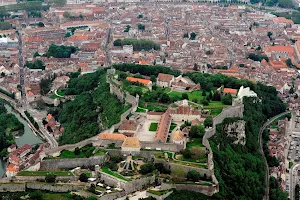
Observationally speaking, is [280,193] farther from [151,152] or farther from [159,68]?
[159,68]

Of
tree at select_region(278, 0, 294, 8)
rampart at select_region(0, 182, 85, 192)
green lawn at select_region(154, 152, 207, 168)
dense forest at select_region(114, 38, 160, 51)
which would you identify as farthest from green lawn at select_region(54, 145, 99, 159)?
tree at select_region(278, 0, 294, 8)

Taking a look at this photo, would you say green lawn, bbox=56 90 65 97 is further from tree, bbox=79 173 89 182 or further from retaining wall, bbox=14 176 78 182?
tree, bbox=79 173 89 182

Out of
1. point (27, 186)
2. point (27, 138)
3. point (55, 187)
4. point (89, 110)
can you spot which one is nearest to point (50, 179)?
point (55, 187)

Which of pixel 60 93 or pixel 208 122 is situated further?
pixel 60 93

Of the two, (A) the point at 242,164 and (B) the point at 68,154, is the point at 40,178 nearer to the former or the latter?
(B) the point at 68,154

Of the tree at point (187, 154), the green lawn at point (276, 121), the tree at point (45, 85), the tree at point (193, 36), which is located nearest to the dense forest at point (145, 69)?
the tree at point (45, 85)

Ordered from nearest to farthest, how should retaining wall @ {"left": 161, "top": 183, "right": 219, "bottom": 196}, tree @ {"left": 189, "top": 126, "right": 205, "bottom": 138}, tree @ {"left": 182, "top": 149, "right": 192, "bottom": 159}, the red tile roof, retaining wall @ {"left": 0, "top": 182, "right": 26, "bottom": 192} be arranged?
retaining wall @ {"left": 161, "top": 183, "right": 219, "bottom": 196}, retaining wall @ {"left": 0, "top": 182, "right": 26, "bottom": 192}, tree @ {"left": 182, "top": 149, "right": 192, "bottom": 159}, tree @ {"left": 189, "top": 126, "right": 205, "bottom": 138}, the red tile roof

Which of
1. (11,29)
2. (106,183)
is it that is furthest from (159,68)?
(11,29)
